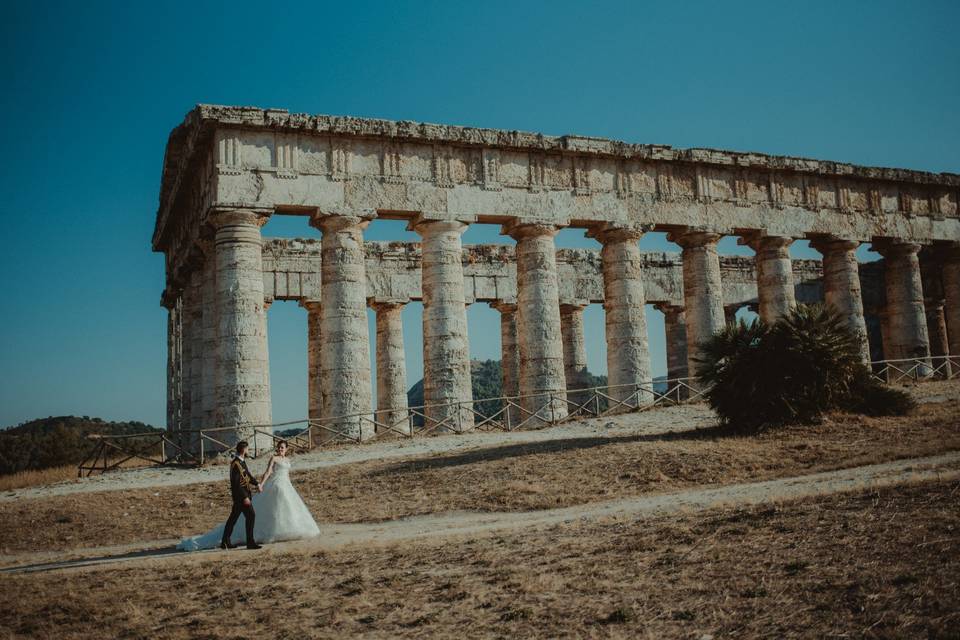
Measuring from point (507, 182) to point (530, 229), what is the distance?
1.60 meters

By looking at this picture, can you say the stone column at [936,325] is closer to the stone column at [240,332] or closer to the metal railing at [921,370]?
the metal railing at [921,370]

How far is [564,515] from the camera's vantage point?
40.4 ft

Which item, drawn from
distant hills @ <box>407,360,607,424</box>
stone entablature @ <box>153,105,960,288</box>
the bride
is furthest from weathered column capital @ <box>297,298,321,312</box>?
distant hills @ <box>407,360,607,424</box>

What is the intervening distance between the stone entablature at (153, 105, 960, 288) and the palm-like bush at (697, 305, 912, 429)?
333 inches

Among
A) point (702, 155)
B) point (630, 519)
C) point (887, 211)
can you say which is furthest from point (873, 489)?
point (887, 211)

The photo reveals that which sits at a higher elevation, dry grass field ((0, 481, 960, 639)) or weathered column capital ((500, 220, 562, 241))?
weathered column capital ((500, 220, 562, 241))

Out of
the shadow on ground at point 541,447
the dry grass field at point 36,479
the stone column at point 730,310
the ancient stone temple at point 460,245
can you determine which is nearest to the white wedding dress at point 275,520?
the shadow on ground at point 541,447

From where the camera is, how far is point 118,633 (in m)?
7.71

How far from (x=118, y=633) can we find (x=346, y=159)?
17627 mm

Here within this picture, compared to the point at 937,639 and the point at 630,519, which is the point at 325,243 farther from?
the point at 937,639

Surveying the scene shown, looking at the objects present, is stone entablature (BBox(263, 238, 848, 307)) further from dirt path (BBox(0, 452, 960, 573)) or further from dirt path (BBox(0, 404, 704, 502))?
dirt path (BBox(0, 452, 960, 573))

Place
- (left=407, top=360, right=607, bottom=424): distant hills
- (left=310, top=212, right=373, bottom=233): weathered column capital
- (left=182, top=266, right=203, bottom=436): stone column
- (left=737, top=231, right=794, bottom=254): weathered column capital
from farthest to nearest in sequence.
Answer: (left=407, top=360, right=607, bottom=424): distant hills < (left=737, top=231, right=794, bottom=254): weathered column capital < (left=182, top=266, right=203, bottom=436): stone column < (left=310, top=212, right=373, bottom=233): weathered column capital

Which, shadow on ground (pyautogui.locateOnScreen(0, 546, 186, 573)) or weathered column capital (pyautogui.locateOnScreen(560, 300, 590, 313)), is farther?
weathered column capital (pyautogui.locateOnScreen(560, 300, 590, 313))

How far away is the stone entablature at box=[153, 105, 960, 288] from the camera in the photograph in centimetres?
2259
